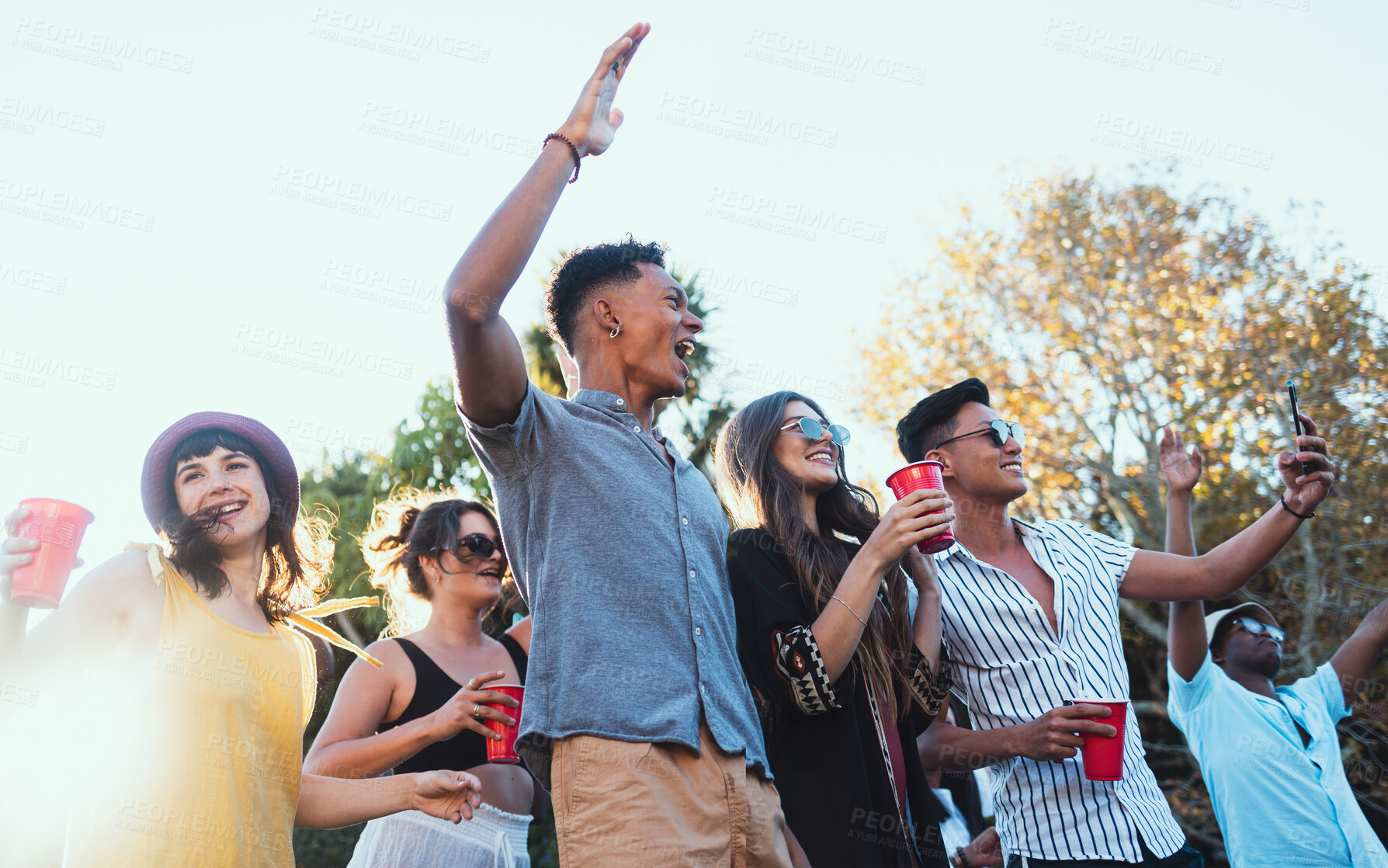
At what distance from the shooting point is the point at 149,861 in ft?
7.23

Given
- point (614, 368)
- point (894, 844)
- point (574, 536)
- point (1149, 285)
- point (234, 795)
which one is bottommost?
point (894, 844)

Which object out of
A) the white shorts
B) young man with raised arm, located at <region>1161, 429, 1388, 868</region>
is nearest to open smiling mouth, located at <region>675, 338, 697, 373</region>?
the white shorts

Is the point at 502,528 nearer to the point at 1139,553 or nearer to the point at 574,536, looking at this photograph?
the point at 574,536

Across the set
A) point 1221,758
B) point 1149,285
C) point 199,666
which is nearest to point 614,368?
point 199,666

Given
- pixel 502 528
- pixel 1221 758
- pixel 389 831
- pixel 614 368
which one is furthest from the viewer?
pixel 1221 758

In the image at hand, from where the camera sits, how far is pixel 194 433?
284 centimetres

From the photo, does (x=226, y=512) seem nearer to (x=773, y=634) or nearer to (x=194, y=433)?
(x=194, y=433)

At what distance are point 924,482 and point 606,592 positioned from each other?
1265 mm

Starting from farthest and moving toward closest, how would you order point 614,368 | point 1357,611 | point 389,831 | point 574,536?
point 1357,611 → point 389,831 → point 614,368 → point 574,536

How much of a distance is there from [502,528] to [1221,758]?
4.30 meters

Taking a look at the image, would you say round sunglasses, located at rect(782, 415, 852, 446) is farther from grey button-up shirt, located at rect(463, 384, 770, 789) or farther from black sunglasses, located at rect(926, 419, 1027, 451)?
grey button-up shirt, located at rect(463, 384, 770, 789)

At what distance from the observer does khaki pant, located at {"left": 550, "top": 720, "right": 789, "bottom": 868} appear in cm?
206

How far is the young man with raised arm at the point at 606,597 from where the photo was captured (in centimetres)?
211

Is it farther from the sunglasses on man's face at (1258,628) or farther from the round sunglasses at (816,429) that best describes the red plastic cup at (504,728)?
the sunglasses on man's face at (1258,628)
